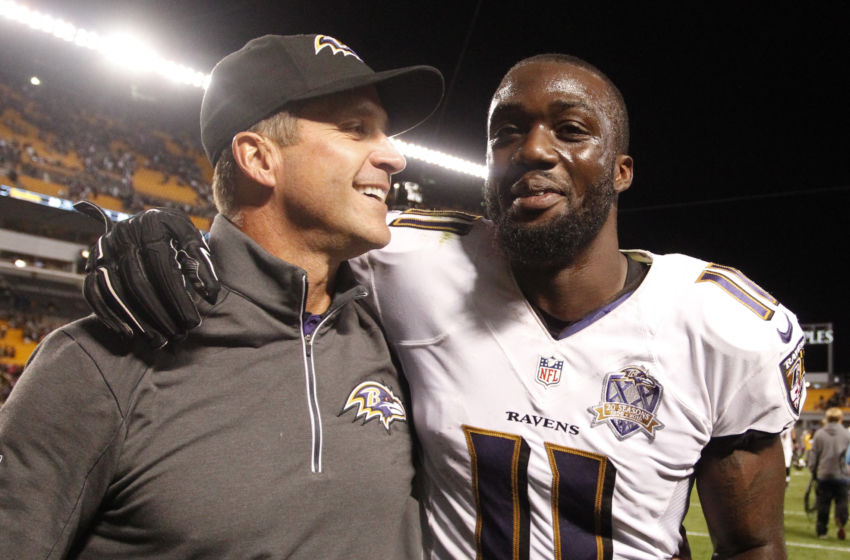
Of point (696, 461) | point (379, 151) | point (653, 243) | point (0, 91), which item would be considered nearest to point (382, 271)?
point (379, 151)

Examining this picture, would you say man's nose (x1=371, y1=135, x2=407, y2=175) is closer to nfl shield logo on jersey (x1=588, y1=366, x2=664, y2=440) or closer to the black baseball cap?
the black baseball cap

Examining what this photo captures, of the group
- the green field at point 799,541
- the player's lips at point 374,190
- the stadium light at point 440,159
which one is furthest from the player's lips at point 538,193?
the stadium light at point 440,159

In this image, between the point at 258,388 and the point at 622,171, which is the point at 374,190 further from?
the point at 622,171

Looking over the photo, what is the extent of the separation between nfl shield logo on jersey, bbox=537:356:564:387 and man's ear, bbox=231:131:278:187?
0.92 meters

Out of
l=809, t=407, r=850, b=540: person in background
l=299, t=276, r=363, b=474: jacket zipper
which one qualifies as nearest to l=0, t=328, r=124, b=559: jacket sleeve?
l=299, t=276, r=363, b=474: jacket zipper

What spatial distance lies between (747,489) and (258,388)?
1.37 metres

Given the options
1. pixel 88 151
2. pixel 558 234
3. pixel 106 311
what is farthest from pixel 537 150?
pixel 88 151

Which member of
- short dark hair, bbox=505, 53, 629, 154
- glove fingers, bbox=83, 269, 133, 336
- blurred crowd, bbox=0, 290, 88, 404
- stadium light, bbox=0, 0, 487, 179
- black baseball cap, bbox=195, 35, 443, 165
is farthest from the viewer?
blurred crowd, bbox=0, 290, 88, 404

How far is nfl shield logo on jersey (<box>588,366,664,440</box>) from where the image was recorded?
1860mm

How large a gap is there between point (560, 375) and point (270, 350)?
820 mm

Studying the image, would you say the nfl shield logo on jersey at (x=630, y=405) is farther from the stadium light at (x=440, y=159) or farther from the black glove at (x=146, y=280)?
the stadium light at (x=440, y=159)

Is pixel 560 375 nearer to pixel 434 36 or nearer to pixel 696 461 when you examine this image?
pixel 696 461

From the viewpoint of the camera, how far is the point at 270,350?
162 cm

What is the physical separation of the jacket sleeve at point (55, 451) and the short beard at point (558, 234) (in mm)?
1183
